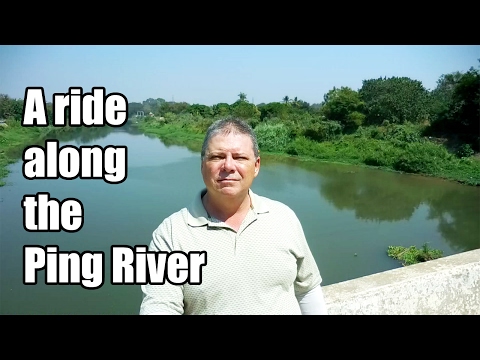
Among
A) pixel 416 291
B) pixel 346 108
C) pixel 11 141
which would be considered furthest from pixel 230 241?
pixel 346 108

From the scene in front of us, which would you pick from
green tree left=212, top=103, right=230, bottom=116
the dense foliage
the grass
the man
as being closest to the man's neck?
the man

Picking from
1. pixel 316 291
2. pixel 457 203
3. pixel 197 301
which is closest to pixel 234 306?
pixel 197 301

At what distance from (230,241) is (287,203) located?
8335 mm

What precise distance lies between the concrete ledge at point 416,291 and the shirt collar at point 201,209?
661 millimetres

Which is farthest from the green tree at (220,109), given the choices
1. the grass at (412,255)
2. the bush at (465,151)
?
the grass at (412,255)

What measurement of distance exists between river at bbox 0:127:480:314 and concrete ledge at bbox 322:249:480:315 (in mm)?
2703

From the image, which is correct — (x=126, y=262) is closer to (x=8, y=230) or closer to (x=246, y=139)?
(x=246, y=139)

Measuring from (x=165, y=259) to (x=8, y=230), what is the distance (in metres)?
6.52

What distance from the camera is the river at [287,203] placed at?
15.9ft

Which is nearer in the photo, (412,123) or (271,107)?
(412,123)

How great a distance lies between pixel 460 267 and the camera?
5.66 feet

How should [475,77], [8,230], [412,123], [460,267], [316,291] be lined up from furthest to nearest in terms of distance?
[412,123] < [475,77] < [8,230] < [460,267] < [316,291]
